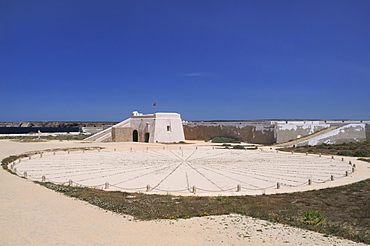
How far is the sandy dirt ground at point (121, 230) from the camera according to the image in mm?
5867

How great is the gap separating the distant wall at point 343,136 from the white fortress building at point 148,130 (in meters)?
14.7

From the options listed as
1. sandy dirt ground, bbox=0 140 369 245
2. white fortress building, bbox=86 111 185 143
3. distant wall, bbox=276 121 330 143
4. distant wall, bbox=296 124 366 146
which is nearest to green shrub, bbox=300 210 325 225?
sandy dirt ground, bbox=0 140 369 245

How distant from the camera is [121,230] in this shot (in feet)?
21.2

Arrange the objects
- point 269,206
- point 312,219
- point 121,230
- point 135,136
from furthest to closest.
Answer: point 135,136
point 269,206
point 312,219
point 121,230

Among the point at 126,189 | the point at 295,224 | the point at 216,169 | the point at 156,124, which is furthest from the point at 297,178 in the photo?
the point at 156,124

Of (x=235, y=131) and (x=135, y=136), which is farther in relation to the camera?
(x=135, y=136)

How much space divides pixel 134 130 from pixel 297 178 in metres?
28.4

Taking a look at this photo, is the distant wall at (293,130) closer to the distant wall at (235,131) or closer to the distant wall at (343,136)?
the distant wall at (235,131)

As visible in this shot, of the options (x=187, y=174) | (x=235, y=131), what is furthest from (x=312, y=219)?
(x=235, y=131)

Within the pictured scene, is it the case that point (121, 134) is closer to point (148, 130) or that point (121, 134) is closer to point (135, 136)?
point (135, 136)

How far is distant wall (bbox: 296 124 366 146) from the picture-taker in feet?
96.4

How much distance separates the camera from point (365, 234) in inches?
249

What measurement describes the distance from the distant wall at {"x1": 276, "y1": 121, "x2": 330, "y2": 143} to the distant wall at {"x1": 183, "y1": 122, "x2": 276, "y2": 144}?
0.64 metres

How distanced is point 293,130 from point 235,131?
6791 mm
